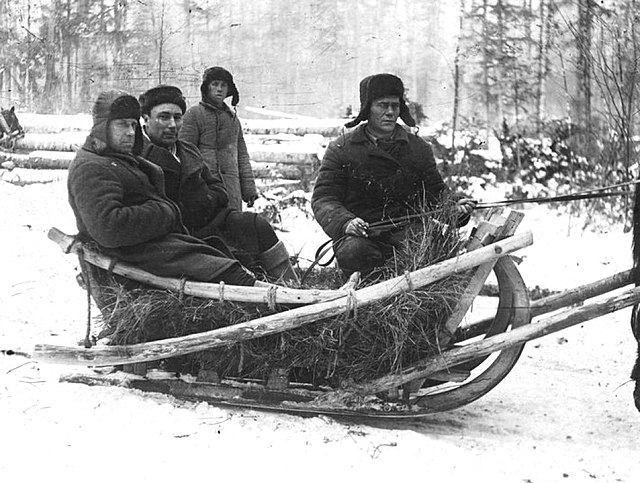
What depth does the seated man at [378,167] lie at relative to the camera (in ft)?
14.2

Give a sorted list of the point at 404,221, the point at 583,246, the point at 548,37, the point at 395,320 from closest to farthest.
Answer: the point at 395,320 → the point at 404,221 → the point at 583,246 → the point at 548,37

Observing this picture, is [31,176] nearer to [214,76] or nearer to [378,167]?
[214,76]

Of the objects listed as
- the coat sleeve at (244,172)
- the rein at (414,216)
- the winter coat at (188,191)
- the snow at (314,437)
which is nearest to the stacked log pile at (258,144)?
the coat sleeve at (244,172)

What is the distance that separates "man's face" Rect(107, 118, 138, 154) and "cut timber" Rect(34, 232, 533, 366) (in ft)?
3.06

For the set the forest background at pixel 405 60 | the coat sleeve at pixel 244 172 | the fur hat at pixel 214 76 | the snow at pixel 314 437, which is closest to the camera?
the snow at pixel 314 437

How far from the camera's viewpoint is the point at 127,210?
3604mm

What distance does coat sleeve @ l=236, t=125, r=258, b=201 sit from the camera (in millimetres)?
6602

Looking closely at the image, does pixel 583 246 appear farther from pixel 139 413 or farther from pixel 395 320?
pixel 139 413

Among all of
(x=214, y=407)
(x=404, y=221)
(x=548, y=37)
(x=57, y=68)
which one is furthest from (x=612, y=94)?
(x=57, y=68)

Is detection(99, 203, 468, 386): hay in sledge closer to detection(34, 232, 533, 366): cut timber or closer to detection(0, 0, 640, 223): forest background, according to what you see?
detection(34, 232, 533, 366): cut timber

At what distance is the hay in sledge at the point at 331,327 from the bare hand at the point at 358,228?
230 millimetres

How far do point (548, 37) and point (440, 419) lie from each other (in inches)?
285

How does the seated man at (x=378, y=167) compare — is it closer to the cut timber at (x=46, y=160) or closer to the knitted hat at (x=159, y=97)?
the knitted hat at (x=159, y=97)

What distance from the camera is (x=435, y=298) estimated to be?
3.54 m
